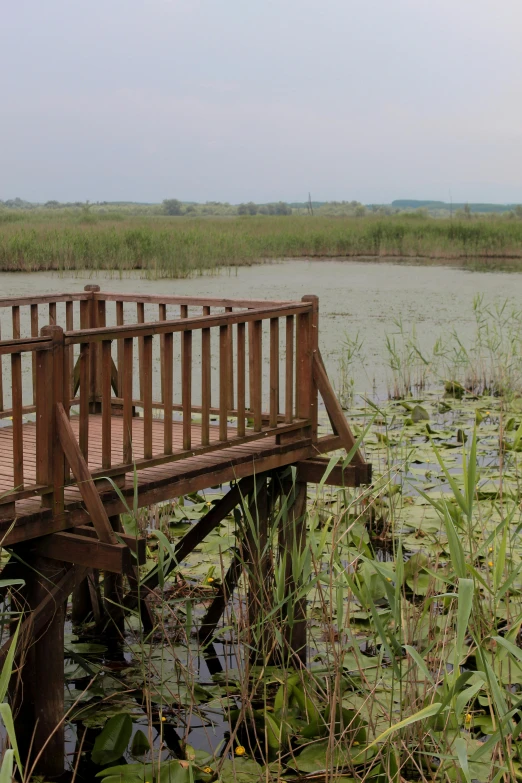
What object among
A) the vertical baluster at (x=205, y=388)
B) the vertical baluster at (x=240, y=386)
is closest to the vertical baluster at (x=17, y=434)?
the vertical baluster at (x=205, y=388)

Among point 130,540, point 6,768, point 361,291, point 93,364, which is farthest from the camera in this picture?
point 361,291

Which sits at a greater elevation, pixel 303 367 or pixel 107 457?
pixel 303 367

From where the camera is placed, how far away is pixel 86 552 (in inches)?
134

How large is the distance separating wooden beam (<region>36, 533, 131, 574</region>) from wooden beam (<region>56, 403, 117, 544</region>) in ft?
0.13

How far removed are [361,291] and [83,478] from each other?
13.9 meters

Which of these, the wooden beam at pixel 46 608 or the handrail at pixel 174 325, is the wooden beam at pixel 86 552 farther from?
the handrail at pixel 174 325

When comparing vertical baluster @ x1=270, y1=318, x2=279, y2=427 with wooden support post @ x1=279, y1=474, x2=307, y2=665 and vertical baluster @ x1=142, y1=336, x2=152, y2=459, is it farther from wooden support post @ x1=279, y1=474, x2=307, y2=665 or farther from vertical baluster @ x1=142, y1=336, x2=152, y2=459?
vertical baluster @ x1=142, y1=336, x2=152, y2=459

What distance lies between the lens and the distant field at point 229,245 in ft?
57.8

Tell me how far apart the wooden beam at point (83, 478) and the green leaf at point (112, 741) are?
2.26ft

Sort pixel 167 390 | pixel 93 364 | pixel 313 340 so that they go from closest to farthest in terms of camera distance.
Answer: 1. pixel 167 390
2. pixel 313 340
3. pixel 93 364

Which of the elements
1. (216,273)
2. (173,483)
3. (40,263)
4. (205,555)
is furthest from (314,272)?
(173,483)

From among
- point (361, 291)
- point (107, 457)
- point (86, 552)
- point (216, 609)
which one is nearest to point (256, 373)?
point (107, 457)

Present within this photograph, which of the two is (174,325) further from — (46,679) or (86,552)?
(46,679)

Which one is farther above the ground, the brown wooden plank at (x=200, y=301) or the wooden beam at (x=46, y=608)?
the brown wooden plank at (x=200, y=301)
